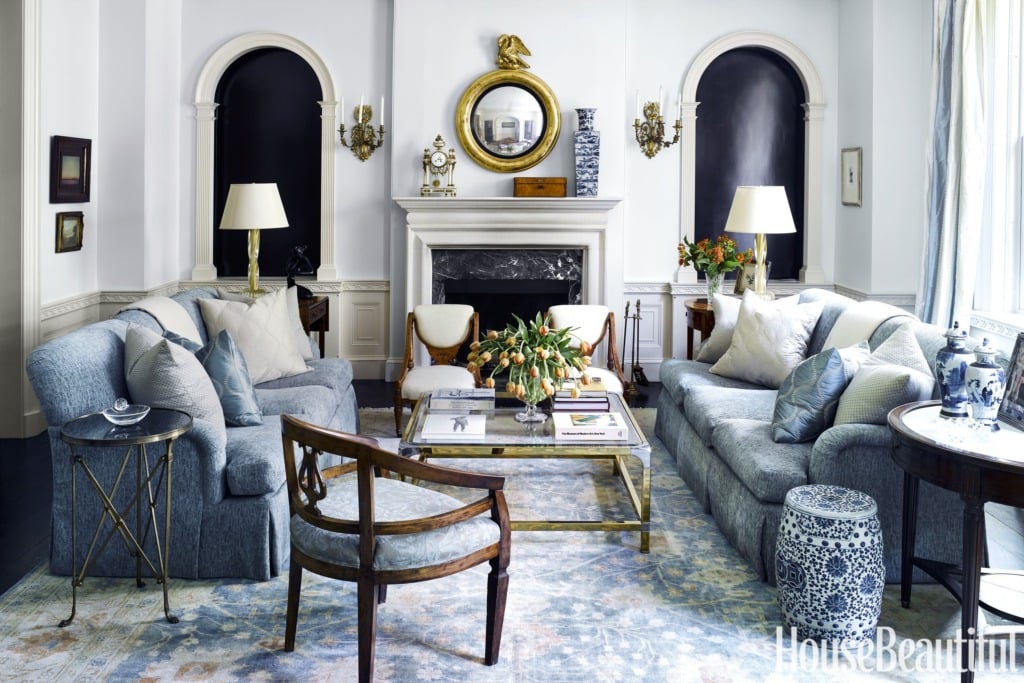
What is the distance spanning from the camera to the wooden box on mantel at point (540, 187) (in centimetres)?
776

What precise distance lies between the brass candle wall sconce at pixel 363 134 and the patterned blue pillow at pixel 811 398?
451cm

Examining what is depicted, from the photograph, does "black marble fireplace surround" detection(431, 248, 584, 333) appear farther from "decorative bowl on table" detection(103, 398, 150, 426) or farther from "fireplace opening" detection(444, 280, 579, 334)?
"decorative bowl on table" detection(103, 398, 150, 426)

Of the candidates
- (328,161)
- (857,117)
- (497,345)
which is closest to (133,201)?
(328,161)

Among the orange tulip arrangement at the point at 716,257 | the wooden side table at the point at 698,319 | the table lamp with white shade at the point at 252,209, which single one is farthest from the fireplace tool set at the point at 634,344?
the table lamp with white shade at the point at 252,209

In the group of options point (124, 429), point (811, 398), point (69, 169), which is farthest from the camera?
point (69, 169)

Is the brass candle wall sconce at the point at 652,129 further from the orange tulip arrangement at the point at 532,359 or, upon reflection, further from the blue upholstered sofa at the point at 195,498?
the blue upholstered sofa at the point at 195,498

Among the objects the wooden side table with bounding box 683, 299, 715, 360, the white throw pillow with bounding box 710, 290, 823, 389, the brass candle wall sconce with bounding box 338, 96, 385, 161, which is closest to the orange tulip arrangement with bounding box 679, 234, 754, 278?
the wooden side table with bounding box 683, 299, 715, 360

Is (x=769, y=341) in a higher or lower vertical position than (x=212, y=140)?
lower

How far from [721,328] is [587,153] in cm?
218

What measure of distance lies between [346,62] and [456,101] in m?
0.93

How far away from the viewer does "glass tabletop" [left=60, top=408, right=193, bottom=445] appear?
342cm

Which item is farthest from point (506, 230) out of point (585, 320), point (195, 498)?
point (195, 498)

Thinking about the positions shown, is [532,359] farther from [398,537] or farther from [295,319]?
[295,319]

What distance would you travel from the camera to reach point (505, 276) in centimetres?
805
